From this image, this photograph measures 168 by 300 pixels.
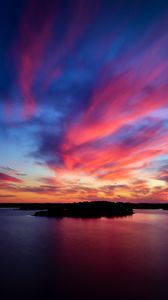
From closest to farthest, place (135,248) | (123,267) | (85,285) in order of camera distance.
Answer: (85,285)
(123,267)
(135,248)

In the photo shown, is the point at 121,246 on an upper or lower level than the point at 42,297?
upper

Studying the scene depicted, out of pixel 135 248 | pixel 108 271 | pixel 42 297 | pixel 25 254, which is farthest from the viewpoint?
pixel 135 248

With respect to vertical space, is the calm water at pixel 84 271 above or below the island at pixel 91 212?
below

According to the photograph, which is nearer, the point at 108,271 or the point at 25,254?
the point at 108,271

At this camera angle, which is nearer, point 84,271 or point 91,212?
point 84,271

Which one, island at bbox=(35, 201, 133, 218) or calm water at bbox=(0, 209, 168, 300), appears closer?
calm water at bbox=(0, 209, 168, 300)

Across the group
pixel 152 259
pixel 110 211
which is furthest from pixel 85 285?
pixel 110 211

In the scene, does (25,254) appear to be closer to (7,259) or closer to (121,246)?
(7,259)

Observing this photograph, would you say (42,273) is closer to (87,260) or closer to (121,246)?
(87,260)

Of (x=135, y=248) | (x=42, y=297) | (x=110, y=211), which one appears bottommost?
(x=42, y=297)

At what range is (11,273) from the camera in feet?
58.2

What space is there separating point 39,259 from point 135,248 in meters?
10.7

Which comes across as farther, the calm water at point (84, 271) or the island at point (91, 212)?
the island at point (91, 212)

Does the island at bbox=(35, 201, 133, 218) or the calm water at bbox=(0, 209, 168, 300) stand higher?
the island at bbox=(35, 201, 133, 218)
